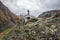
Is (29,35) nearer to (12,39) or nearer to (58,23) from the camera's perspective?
(12,39)

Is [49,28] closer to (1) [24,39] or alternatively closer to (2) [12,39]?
(1) [24,39]

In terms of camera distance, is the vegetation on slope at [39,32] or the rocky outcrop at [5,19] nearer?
the vegetation on slope at [39,32]

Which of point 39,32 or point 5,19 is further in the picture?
point 5,19

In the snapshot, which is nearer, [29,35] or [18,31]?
[29,35]

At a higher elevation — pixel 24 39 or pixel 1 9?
pixel 1 9

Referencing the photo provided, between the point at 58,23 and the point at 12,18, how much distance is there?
6808 millimetres

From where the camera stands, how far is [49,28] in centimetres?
1145

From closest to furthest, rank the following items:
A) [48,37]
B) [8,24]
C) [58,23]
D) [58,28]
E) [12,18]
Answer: [48,37], [58,28], [58,23], [8,24], [12,18]

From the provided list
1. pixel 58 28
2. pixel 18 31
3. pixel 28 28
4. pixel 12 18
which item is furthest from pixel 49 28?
pixel 12 18

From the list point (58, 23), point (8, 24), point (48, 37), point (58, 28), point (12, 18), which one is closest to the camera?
point (48, 37)

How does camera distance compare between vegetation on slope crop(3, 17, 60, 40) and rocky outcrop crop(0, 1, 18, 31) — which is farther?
rocky outcrop crop(0, 1, 18, 31)

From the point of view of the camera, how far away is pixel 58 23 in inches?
482

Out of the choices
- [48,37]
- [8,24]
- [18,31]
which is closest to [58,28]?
[48,37]

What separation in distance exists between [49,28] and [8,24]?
19.4 ft
